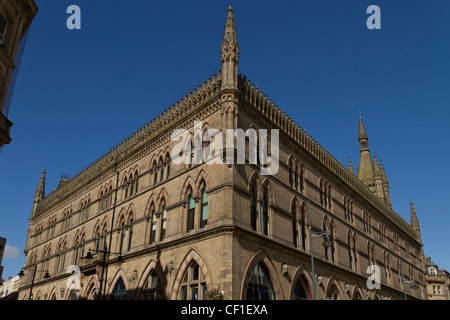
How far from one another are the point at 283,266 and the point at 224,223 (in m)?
5.66

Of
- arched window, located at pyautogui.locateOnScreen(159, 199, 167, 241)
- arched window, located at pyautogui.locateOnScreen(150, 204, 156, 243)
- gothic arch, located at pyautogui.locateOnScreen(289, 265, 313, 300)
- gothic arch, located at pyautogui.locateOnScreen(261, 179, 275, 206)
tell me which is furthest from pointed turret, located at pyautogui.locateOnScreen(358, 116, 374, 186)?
arched window, located at pyautogui.locateOnScreen(159, 199, 167, 241)

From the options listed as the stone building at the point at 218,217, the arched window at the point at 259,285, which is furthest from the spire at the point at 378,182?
the arched window at the point at 259,285

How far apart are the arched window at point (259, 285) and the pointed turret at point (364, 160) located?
44.8 m

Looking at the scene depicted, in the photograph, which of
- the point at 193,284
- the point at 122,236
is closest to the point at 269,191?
the point at 193,284

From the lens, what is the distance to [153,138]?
99.2 ft

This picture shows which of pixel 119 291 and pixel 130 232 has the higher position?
pixel 130 232

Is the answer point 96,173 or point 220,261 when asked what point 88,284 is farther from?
point 220,261

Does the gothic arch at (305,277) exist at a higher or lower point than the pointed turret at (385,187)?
lower

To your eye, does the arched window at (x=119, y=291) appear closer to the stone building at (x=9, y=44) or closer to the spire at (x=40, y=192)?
the stone building at (x=9, y=44)

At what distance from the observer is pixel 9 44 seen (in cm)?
1822

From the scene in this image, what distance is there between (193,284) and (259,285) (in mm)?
3768

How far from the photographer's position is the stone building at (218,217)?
2261cm

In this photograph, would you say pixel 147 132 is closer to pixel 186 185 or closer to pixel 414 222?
pixel 186 185
